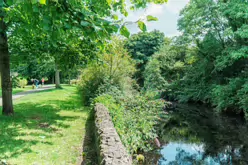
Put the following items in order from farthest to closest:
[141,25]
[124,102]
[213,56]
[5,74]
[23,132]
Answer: [213,56] < [124,102] < [5,74] < [23,132] < [141,25]

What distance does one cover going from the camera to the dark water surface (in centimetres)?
723

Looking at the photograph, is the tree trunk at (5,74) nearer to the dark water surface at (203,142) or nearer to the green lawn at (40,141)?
the green lawn at (40,141)

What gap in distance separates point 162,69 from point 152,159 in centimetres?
2026

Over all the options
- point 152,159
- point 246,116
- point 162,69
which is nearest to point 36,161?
point 152,159

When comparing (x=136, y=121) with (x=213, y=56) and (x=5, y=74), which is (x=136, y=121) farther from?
(x=213, y=56)

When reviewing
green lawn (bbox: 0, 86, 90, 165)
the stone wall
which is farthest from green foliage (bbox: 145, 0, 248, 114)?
green lawn (bbox: 0, 86, 90, 165)

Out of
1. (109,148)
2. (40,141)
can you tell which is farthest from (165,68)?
(109,148)

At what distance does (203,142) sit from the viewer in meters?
9.07

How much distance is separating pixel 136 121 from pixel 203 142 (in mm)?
3498

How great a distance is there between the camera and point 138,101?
9250 mm

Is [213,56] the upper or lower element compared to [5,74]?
upper

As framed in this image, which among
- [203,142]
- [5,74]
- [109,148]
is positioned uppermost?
[5,74]

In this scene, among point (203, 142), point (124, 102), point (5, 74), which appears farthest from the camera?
point (124, 102)

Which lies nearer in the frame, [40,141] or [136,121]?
[40,141]
